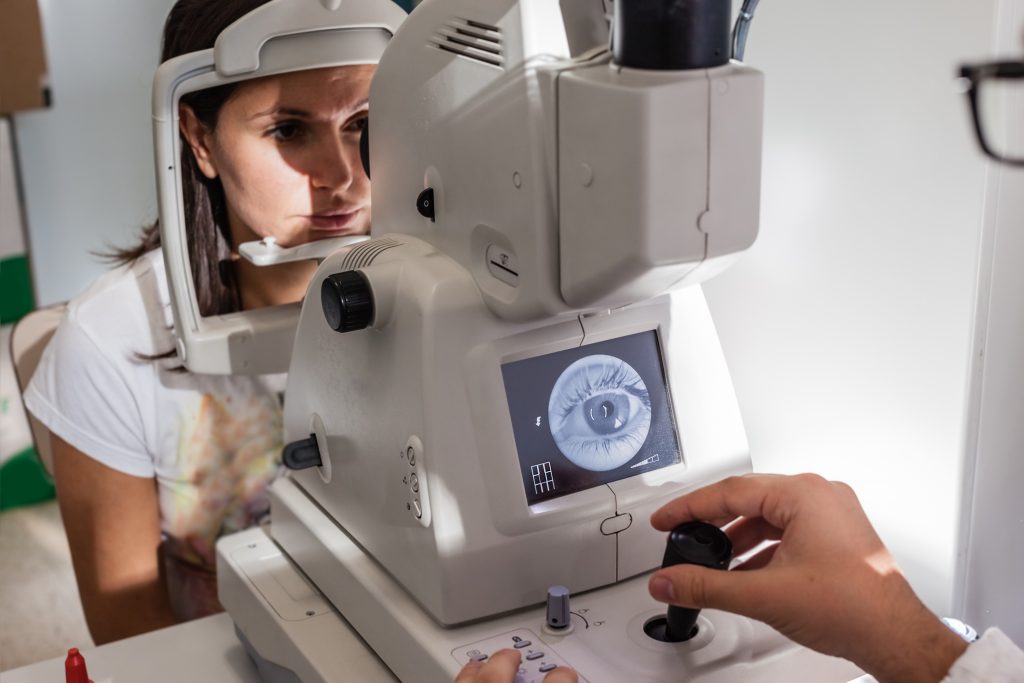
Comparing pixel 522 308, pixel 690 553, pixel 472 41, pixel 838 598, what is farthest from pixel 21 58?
pixel 838 598

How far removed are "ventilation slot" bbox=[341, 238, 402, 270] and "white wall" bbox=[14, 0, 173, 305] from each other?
0.58m

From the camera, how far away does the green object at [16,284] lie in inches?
62.6

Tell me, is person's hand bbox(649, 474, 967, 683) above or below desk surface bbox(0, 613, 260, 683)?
above

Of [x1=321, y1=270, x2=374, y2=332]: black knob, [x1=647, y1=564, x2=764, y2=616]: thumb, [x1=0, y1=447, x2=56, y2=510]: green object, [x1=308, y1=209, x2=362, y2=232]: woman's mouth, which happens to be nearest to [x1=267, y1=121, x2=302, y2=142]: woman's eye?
[x1=308, y1=209, x2=362, y2=232]: woman's mouth

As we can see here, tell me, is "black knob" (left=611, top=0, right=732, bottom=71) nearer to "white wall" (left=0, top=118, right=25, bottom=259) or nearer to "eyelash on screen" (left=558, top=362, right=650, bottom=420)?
"eyelash on screen" (left=558, top=362, right=650, bottom=420)

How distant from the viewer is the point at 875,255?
44.9 inches

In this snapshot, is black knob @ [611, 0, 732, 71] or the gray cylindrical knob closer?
black knob @ [611, 0, 732, 71]

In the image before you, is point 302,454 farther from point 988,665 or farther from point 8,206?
point 8,206

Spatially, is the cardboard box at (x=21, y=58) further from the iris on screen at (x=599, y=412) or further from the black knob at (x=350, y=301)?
the iris on screen at (x=599, y=412)

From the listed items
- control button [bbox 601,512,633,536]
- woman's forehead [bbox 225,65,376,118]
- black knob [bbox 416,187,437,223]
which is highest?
woman's forehead [bbox 225,65,376,118]

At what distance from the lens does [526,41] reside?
0.81 m

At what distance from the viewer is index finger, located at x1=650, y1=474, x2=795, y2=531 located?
2.86 feet

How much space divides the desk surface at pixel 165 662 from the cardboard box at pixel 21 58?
90 centimetres

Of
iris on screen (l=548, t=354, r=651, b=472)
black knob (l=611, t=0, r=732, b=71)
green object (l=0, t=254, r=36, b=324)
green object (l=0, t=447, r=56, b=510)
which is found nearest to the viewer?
black knob (l=611, t=0, r=732, b=71)
